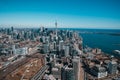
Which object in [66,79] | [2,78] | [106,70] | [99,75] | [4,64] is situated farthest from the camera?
[4,64]

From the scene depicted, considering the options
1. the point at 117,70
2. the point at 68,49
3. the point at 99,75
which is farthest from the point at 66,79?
the point at 68,49

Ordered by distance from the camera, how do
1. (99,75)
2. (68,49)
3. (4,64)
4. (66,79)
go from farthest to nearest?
(68,49) < (4,64) < (99,75) < (66,79)

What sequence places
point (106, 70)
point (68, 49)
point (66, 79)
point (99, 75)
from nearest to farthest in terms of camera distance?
point (66, 79), point (99, 75), point (106, 70), point (68, 49)

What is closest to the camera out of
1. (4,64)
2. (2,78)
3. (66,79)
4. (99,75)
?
(66,79)

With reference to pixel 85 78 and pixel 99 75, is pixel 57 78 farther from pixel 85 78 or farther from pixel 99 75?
pixel 99 75

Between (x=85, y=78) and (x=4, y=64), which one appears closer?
(x=85, y=78)

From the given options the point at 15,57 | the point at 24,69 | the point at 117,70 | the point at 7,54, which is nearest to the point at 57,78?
the point at 24,69

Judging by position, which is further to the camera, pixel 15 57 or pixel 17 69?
pixel 15 57

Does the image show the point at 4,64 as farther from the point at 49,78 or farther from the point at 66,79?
the point at 66,79
